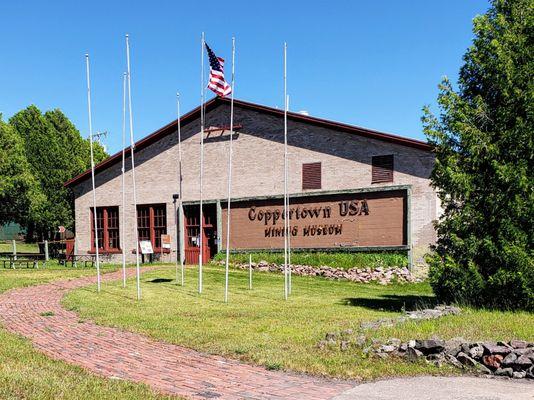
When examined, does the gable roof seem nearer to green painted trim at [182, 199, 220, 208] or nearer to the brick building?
the brick building

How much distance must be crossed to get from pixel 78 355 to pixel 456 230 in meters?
8.51

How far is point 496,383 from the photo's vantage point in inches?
286

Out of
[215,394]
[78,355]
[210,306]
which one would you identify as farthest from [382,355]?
[210,306]

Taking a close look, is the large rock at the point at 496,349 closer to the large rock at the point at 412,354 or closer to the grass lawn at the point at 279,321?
the grass lawn at the point at 279,321

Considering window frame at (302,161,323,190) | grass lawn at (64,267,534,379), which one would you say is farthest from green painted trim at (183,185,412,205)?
grass lawn at (64,267,534,379)

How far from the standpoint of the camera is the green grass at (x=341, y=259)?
2397 cm

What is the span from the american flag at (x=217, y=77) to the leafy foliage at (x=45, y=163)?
2603 centimetres

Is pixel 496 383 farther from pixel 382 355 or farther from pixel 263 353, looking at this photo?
pixel 263 353

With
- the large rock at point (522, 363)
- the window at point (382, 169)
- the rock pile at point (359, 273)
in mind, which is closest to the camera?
the large rock at point (522, 363)

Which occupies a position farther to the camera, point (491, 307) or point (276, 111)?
point (276, 111)

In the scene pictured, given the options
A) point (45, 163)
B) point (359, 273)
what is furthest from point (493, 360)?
point (45, 163)

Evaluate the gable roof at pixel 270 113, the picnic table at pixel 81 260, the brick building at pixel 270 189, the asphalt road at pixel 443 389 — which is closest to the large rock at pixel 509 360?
the asphalt road at pixel 443 389

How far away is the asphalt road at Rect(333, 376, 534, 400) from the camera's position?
6574mm

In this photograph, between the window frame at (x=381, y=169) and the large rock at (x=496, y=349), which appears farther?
the window frame at (x=381, y=169)
